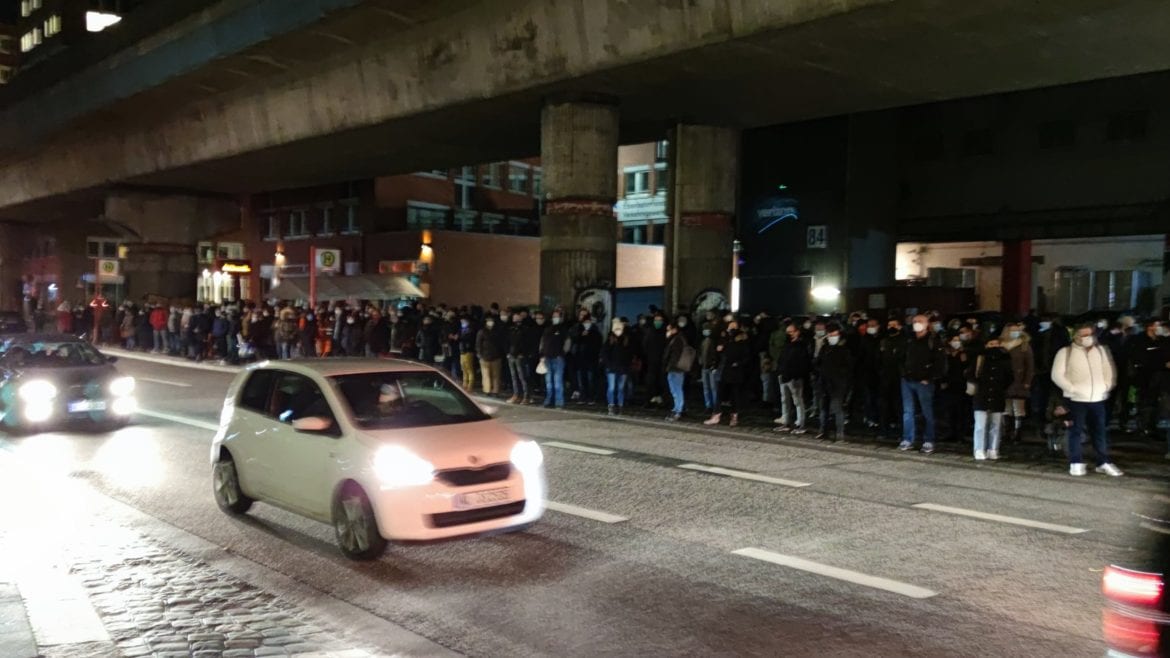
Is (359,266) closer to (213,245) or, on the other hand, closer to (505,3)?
(213,245)

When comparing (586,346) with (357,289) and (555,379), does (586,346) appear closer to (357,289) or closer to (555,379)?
(555,379)

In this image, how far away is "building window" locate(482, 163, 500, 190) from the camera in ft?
173

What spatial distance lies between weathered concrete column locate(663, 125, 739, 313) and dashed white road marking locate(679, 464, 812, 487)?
1187 centimetres

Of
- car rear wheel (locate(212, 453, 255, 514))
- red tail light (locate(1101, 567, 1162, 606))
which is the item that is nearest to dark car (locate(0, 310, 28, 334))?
car rear wheel (locate(212, 453, 255, 514))

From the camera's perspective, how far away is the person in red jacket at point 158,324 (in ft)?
115

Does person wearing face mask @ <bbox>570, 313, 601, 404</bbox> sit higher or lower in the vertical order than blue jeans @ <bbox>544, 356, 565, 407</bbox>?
higher

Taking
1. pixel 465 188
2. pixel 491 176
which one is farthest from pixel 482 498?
pixel 491 176

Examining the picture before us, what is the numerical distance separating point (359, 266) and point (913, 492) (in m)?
39.1

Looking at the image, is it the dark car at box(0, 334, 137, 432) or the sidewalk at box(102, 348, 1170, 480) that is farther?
the dark car at box(0, 334, 137, 432)

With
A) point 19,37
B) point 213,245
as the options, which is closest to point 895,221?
point 213,245

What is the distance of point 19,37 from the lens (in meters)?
84.6

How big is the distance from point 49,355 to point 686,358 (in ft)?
34.2

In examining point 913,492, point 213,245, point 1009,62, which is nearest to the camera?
point 913,492

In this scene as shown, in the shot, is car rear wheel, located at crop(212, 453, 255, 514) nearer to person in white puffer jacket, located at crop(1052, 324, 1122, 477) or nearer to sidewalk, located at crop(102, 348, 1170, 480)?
sidewalk, located at crop(102, 348, 1170, 480)
